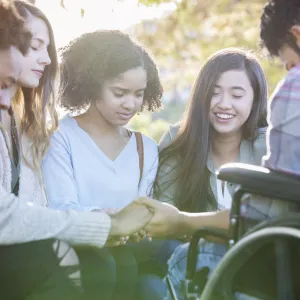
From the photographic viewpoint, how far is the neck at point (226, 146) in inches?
137

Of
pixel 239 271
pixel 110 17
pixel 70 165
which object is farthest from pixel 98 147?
pixel 239 271

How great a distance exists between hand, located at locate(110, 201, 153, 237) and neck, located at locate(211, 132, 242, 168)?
0.70 metres

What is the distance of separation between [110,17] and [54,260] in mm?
1711

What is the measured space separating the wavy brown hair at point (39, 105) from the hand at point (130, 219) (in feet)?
1.50

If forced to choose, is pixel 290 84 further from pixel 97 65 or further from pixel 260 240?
pixel 97 65

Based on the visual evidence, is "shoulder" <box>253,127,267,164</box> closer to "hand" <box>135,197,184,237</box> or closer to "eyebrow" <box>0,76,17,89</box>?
"hand" <box>135,197,184,237</box>

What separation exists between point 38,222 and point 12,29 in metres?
0.74

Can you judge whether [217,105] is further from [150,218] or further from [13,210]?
[13,210]

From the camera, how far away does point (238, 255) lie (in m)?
2.19

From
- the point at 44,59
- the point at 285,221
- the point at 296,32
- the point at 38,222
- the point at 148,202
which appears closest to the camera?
the point at 285,221

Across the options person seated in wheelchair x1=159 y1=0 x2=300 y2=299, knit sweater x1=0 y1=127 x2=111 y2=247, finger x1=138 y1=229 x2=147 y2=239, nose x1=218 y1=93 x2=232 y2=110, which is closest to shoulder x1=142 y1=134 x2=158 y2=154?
nose x1=218 y1=93 x2=232 y2=110

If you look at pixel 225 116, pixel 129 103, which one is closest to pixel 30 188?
pixel 129 103

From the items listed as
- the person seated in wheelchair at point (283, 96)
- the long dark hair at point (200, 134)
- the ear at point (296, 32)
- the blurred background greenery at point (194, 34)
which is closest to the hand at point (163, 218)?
the person seated in wheelchair at point (283, 96)

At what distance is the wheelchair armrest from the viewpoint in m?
2.12
